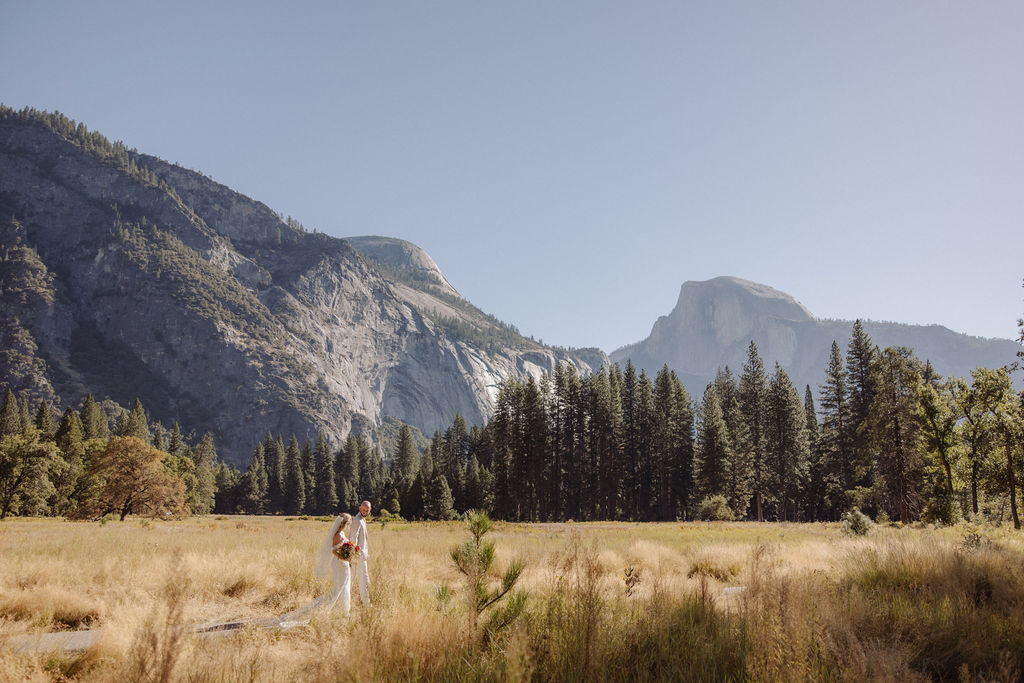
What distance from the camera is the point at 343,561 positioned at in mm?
8836

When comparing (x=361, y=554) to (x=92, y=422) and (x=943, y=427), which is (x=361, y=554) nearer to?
(x=943, y=427)

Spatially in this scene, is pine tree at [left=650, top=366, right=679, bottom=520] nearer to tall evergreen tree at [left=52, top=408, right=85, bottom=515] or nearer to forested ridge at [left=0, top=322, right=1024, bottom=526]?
forested ridge at [left=0, top=322, right=1024, bottom=526]

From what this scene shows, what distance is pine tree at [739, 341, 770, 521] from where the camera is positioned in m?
56.0

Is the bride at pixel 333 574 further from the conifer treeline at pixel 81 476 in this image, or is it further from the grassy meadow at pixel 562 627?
the conifer treeline at pixel 81 476

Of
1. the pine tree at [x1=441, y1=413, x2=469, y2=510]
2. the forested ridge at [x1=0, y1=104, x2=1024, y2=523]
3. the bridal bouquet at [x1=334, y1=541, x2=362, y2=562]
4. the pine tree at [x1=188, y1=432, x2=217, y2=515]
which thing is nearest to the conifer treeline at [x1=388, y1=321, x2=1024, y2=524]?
the forested ridge at [x1=0, y1=104, x2=1024, y2=523]

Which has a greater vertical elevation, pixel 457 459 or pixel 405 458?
pixel 457 459

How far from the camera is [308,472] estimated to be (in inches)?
3942

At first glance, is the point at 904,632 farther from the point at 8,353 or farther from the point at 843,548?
the point at 8,353

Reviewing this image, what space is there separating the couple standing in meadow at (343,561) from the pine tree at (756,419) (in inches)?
1982

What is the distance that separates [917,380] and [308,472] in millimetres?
95471

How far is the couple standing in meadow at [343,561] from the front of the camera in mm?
8594

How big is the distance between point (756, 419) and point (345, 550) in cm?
6274

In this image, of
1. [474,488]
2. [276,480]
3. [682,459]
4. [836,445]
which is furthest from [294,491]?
[836,445]

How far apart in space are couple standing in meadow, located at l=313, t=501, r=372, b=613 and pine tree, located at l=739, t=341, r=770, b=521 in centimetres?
5035
